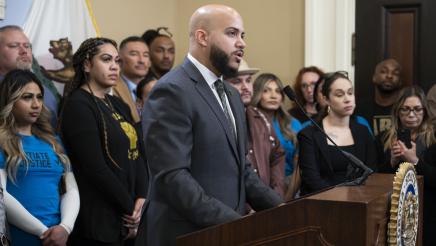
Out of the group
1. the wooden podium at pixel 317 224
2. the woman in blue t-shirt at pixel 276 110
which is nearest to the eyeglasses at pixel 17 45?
the woman in blue t-shirt at pixel 276 110

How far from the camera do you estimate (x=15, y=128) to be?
336 cm

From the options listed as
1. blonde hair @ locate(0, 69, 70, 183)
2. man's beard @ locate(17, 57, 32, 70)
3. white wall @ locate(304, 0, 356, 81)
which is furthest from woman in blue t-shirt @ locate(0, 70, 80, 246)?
white wall @ locate(304, 0, 356, 81)

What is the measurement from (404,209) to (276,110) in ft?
8.65

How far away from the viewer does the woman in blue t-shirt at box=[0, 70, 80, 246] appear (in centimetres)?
322

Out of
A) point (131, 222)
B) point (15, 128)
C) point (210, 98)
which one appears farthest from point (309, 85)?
point (210, 98)

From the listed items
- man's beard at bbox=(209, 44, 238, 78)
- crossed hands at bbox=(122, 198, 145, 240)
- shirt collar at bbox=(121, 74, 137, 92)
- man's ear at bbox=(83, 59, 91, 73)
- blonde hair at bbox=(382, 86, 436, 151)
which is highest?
man's beard at bbox=(209, 44, 238, 78)

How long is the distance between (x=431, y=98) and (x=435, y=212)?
978 mm

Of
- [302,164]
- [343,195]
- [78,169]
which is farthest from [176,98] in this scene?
[302,164]

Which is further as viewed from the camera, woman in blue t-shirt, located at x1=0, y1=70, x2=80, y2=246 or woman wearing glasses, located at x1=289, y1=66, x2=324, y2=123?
woman wearing glasses, located at x1=289, y1=66, x2=324, y2=123

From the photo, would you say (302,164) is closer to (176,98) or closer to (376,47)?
(176,98)

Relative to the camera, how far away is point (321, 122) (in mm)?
4250

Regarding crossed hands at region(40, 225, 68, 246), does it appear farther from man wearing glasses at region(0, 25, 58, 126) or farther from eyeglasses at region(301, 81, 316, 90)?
eyeglasses at region(301, 81, 316, 90)

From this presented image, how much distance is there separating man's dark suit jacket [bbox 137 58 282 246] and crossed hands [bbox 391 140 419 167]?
6.17 feet

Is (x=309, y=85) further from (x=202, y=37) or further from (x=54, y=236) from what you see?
(x=202, y=37)
